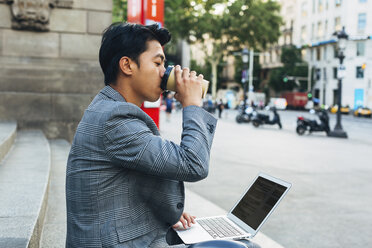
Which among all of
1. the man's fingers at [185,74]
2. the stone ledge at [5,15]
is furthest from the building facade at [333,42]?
the man's fingers at [185,74]

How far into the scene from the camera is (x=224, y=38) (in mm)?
46875

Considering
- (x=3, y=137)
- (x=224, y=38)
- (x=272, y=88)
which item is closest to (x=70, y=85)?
(x=3, y=137)

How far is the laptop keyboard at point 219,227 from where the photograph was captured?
205 cm

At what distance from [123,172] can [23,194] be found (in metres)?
1.99

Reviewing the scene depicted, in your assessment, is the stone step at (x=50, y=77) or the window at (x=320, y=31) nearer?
the stone step at (x=50, y=77)

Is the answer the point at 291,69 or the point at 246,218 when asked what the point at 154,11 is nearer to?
the point at 246,218

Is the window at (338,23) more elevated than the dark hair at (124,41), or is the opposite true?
the window at (338,23)

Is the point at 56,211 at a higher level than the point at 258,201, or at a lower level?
lower

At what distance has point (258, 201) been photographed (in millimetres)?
2182

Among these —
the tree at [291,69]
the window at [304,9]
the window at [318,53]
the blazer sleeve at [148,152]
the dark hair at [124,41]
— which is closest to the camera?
the blazer sleeve at [148,152]

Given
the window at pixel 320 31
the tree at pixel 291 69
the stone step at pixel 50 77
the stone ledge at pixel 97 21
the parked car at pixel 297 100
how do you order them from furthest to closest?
the tree at pixel 291 69
the window at pixel 320 31
the parked car at pixel 297 100
the stone ledge at pixel 97 21
the stone step at pixel 50 77

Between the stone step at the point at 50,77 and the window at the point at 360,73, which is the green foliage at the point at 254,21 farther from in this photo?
the stone step at the point at 50,77

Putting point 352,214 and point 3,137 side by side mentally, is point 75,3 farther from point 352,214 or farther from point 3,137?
point 352,214

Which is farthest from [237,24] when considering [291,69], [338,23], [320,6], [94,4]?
[94,4]
